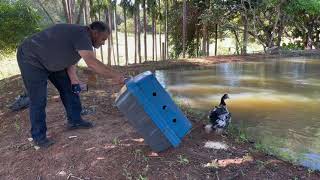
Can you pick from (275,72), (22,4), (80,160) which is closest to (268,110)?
(80,160)

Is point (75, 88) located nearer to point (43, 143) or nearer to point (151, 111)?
point (43, 143)

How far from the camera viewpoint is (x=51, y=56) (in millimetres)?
4750

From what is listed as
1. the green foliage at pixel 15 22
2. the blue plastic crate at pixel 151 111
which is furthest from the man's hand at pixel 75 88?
the green foliage at pixel 15 22

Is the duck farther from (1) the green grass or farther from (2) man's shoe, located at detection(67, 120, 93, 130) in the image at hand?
(1) the green grass

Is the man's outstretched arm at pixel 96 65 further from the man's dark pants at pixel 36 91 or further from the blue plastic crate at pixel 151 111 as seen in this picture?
the man's dark pants at pixel 36 91

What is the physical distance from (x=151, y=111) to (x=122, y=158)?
58cm

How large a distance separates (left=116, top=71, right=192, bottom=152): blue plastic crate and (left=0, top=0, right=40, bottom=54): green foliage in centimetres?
977

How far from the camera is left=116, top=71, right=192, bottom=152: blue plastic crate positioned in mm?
4375

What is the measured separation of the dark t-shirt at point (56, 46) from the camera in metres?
4.65

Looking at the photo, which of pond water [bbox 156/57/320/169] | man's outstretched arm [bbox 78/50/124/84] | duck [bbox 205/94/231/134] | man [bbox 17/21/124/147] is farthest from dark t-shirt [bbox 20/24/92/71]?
pond water [bbox 156/57/320/169]

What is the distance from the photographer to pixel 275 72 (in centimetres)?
1185

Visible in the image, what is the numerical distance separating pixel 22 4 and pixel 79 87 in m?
9.58

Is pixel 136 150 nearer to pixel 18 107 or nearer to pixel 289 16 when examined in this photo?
pixel 18 107

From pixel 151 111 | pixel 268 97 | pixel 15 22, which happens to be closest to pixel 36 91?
pixel 151 111
